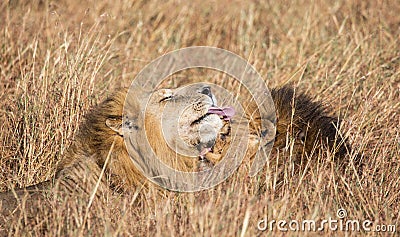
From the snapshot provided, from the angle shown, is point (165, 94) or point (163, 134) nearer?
point (163, 134)

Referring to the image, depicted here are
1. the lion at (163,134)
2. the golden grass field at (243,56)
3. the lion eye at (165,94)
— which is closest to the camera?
the golden grass field at (243,56)

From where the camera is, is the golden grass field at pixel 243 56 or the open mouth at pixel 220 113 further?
the open mouth at pixel 220 113

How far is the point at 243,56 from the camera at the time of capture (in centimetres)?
570

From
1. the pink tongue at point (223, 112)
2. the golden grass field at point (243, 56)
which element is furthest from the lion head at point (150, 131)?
the golden grass field at point (243, 56)

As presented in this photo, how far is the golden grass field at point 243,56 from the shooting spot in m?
2.89

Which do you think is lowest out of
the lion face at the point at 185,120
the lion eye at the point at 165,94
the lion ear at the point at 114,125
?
the lion ear at the point at 114,125

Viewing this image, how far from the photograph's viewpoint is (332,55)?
5109 millimetres

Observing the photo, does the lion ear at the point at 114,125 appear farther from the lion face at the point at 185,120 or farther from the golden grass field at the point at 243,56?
the golden grass field at the point at 243,56

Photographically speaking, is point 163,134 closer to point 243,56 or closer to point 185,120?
point 185,120

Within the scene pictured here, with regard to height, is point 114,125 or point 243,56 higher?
point 243,56

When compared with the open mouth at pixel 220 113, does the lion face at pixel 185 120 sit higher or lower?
lower

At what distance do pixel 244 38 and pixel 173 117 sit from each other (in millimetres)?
2727

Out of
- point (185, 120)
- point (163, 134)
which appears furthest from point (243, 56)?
point (163, 134)

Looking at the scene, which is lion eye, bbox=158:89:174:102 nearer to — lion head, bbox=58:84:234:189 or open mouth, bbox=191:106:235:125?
lion head, bbox=58:84:234:189
